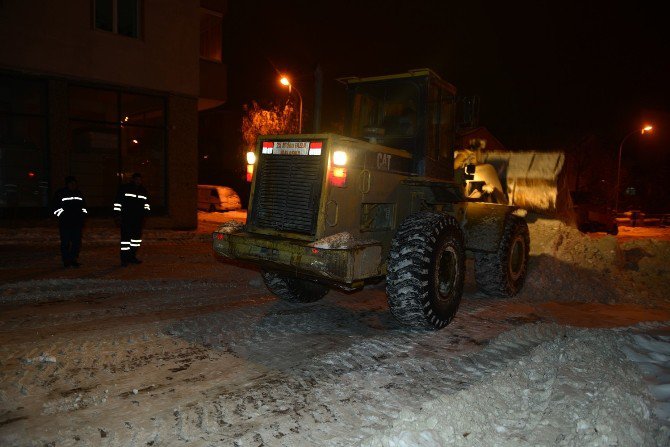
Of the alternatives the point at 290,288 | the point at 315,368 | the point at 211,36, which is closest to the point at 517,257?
the point at 290,288

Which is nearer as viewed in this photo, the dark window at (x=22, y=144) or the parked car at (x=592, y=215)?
the dark window at (x=22, y=144)

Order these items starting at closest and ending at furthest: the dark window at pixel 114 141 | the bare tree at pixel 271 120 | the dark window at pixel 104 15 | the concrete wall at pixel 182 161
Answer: the dark window at pixel 104 15 → the dark window at pixel 114 141 → the concrete wall at pixel 182 161 → the bare tree at pixel 271 120

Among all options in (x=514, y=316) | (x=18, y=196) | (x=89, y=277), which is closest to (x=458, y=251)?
(x=514, y=316)

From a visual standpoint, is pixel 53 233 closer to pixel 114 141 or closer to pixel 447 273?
pixel 114 141

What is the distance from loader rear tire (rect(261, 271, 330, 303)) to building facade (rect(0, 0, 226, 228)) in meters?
10.3

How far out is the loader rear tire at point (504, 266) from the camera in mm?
7371

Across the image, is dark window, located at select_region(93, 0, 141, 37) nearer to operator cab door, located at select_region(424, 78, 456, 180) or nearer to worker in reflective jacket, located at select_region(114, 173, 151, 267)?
worker in reflective jacket, located at select_region(114, 173, 151, 267)

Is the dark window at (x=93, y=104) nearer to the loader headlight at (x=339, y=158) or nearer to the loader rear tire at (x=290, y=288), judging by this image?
the loader rear tire at (x=290, y=288)

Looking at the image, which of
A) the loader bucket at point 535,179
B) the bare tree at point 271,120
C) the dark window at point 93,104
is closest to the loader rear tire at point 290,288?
the loader bucket at point 535,179

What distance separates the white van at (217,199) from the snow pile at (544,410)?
23301 millimetres

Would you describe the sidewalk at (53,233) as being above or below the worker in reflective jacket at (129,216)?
below

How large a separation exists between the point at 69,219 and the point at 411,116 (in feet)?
21.1

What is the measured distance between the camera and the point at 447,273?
598cm

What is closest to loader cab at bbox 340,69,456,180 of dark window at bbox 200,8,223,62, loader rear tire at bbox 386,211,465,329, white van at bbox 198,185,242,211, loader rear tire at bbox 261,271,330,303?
loader rear tire at bbox 386,211,465,329
